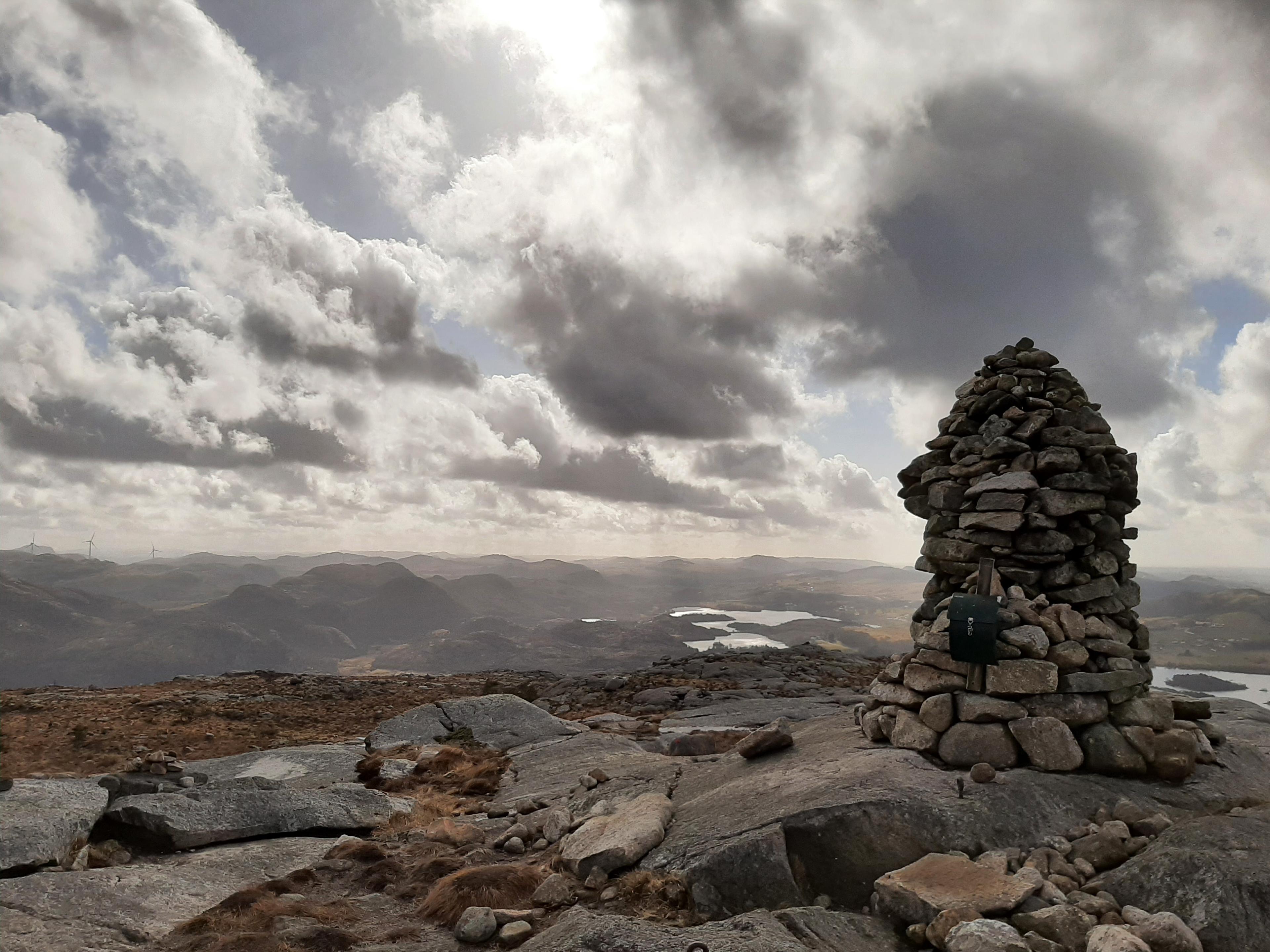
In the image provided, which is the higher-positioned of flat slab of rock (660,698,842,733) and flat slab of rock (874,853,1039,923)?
flat slab of rock (874,853,1039,923)

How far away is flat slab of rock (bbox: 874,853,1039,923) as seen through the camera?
21.6 ft

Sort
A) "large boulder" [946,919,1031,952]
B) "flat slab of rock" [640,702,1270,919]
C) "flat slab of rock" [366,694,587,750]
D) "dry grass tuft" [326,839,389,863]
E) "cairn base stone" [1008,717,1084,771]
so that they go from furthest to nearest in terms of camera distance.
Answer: "flat slab of rock" [366,694,587,750]
"dry grass tuft" [326,839,389,863]
"cairn base stone" [1008,717,1084,771]
"flat slab of rock" [640,702,1270,919]
"large boulder" [946,919,1031,952]

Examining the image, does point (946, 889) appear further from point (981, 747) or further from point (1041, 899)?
point (981, 747)

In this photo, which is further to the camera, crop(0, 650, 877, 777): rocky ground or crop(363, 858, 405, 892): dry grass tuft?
crop(0, 650, 877, 777): rocky ground

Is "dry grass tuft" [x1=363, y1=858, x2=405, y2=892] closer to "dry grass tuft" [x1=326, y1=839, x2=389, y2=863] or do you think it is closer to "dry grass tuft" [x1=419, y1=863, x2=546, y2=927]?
"dry grass tuft" [x1=326, y1=839, x2=389, y2=863]

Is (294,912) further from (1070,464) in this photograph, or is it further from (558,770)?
(1070,464)

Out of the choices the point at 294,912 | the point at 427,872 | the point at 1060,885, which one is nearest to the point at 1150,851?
the point at 1060,885

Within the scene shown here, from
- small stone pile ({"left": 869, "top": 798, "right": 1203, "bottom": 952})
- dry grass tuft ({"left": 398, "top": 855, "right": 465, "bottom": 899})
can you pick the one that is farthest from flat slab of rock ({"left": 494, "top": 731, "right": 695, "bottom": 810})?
small stone pile ({"left": 869, "top": 798, "right": 1203, "bottom": 952})

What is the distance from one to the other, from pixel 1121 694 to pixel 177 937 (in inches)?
504

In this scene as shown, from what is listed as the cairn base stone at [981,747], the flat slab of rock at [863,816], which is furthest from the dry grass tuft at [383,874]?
the cairn base stone at [981,747]

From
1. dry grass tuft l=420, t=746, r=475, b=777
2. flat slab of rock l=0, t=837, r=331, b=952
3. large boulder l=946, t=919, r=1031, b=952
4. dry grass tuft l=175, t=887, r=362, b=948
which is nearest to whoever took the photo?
large boulder l=946, t=919, r=1031, b=952

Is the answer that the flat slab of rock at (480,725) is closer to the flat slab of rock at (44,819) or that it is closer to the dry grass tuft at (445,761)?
the dry grass tuft at (445,761)

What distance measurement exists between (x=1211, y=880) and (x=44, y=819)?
1449 centimetres

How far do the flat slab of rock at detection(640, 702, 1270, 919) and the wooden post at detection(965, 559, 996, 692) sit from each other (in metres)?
1.36
